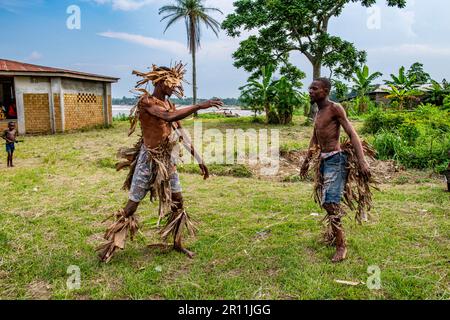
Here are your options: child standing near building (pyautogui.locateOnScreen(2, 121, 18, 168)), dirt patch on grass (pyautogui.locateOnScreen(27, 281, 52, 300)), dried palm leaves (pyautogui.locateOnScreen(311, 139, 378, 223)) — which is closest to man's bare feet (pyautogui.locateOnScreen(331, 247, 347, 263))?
dried palm leaves (pyautogui.locateOnScreen(311, 139, 378, 223))

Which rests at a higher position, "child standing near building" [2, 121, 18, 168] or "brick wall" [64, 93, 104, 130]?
"brick wall" [64, 93, 104, 130]

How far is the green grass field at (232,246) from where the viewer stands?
2854 mm

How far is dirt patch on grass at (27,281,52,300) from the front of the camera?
279cm

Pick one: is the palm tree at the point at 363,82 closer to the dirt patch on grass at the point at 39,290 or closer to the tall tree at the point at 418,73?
the tall tree at the point at 418,73

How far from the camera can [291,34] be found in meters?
17.2

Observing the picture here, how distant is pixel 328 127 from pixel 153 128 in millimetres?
1640

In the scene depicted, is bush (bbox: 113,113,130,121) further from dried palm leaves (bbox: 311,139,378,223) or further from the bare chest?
the bare chest

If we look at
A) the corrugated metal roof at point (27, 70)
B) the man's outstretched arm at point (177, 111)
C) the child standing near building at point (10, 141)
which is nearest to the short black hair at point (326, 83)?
the man's outstretched arm at point (177, 111)

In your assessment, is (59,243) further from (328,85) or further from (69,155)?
(69,155)

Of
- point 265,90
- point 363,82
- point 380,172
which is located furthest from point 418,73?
point 380,172

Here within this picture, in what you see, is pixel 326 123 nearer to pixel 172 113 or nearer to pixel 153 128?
pixel 172 113

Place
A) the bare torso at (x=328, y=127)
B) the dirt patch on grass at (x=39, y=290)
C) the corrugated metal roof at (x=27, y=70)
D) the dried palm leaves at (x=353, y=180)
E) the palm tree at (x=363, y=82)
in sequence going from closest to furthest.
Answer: the dirt patch on grass at (x=39, y=290) < the bare torso at (x=328, y=127) < the dried palm leaves at (x=353, y=180) < the corrugated metal roof at (x=27, y=70) < the palm tree at (x=363, y=82)

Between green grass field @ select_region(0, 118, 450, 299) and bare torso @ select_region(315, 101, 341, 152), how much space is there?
105 cm

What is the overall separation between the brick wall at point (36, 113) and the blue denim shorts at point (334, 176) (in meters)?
14.1
